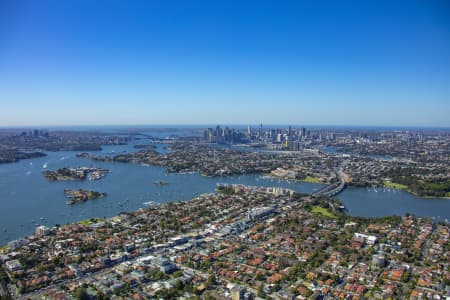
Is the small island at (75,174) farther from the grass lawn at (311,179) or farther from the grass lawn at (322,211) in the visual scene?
the grass lawn at (322,211)

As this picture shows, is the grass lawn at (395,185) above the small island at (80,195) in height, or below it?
below

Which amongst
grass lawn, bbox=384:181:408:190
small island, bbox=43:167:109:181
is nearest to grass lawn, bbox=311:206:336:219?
grass lawn, bbox=384:181:408:190

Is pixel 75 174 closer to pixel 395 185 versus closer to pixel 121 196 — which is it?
pixel 121 196

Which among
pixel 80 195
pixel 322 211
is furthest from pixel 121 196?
pixel 322 211

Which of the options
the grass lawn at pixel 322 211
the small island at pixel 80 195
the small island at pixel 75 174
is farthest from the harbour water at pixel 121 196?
the grass lawn at pixel 322 211

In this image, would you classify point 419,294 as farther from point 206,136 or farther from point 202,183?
point 206,136
